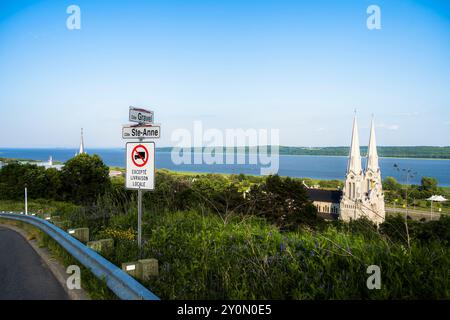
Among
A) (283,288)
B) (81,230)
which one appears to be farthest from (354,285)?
(81,230)

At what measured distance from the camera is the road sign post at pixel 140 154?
6.00 m

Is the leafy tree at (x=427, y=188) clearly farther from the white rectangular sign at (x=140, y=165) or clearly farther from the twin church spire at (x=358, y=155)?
the twin church spire at (x=358, y=155)

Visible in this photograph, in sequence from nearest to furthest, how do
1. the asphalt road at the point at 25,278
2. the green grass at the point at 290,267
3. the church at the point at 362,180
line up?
1. the green grass at the point at 290,267
2. the asphalt road at the point at 25,278
3. the church at the point at 362,180

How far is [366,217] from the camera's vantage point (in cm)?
588

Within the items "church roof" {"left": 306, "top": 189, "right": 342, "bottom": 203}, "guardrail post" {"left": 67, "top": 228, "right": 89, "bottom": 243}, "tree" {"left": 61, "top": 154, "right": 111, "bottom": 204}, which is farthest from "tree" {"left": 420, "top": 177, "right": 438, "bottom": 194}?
"church roof" {"left": 306, "top": 189, "right": 342, "bottom": 203}

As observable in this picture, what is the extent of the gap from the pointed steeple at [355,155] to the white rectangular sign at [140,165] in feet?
238

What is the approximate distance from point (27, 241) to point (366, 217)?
8.76m

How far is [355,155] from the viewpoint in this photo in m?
77.2

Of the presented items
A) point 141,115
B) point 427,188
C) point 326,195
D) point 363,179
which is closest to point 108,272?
point 141,115

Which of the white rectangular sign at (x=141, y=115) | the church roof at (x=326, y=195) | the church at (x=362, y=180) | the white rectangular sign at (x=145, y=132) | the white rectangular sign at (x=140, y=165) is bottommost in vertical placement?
the church roof at (x=326, y=195)

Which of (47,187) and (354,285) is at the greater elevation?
(354,285)

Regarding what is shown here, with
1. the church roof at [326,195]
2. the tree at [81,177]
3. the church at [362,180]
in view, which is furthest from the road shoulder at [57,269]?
the church roof at [326,195]

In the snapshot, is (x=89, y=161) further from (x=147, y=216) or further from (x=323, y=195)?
(x=323, y=195)

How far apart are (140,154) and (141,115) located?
29.4 inches
